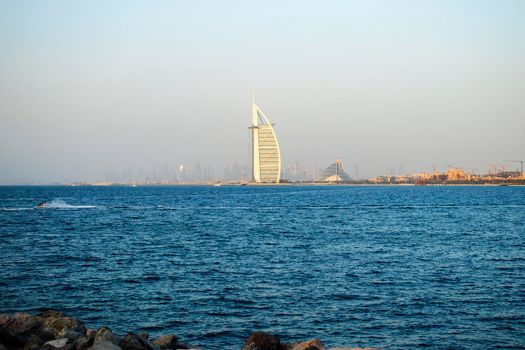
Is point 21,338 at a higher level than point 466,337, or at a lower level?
higher

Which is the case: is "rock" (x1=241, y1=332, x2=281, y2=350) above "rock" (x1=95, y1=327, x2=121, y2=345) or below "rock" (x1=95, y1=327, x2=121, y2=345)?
below

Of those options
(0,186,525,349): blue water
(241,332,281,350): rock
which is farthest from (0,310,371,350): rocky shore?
(0,186,525,349): blue water

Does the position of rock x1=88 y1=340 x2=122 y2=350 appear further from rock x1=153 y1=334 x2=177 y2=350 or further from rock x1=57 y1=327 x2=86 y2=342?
rock x1=153 y1=334 x2=177 y2=350

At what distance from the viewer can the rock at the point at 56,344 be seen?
1099 centimetres

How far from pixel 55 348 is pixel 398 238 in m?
31.0

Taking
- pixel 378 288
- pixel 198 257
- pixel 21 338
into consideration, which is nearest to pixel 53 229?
pixel 198 257

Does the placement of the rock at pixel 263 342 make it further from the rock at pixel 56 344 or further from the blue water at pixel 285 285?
the rock at pixel 56 344

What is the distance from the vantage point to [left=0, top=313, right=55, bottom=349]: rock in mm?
11845

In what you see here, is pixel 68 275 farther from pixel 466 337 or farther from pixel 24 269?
pixel 466 337

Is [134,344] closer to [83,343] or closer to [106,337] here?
[106,337]

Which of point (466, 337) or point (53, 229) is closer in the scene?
point (466, 337)

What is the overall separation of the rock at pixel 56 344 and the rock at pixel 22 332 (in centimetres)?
38

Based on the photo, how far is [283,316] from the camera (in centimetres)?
1756

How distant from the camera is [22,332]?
39.7ft
